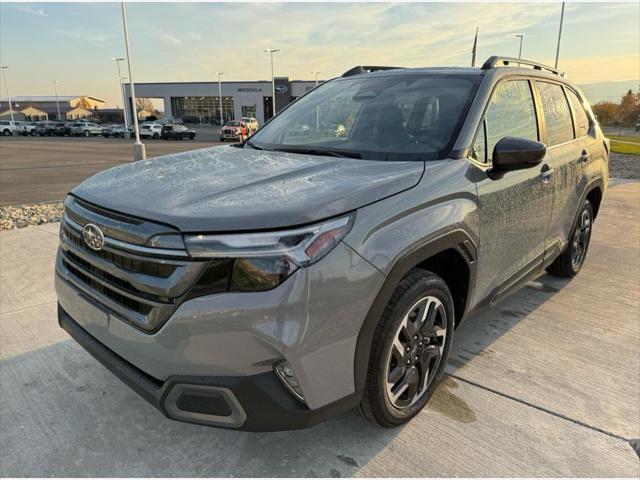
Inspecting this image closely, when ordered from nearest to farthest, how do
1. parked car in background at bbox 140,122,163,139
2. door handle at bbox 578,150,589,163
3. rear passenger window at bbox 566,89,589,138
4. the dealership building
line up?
door handle at bbox 578,150,589,163
rear passenger window at bbox 566,89,589,138
parked car in background at bbox 140,122,163,139
the dealership building

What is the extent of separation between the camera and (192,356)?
1.77 meters

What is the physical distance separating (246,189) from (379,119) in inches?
51.5

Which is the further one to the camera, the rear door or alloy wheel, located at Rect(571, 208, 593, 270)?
alloy wheel, located at Rect(571, 208, 593, 270)

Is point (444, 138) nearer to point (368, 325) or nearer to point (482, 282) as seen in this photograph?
point (482, 282)

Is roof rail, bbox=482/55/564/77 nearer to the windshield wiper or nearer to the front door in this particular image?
the front door

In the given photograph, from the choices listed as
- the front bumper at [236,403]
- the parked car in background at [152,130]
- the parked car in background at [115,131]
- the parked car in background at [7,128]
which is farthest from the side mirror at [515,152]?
the parked car in background at [7,128]

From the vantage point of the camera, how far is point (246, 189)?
2.05m

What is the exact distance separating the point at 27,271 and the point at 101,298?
3.26 meters

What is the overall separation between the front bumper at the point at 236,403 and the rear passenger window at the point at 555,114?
8.98 ft

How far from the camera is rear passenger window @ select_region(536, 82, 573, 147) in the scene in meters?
3.52

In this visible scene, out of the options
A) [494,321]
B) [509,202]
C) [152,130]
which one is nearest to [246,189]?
[509,202]

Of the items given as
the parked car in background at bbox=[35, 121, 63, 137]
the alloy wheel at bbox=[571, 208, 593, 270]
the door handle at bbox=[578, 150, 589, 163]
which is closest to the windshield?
the door handle at bbox=[578, 150, 589, 163]

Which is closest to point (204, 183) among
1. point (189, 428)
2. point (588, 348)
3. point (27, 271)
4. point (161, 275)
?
point (161, 275)

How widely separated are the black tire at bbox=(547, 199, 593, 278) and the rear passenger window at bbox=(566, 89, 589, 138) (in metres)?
0.63
